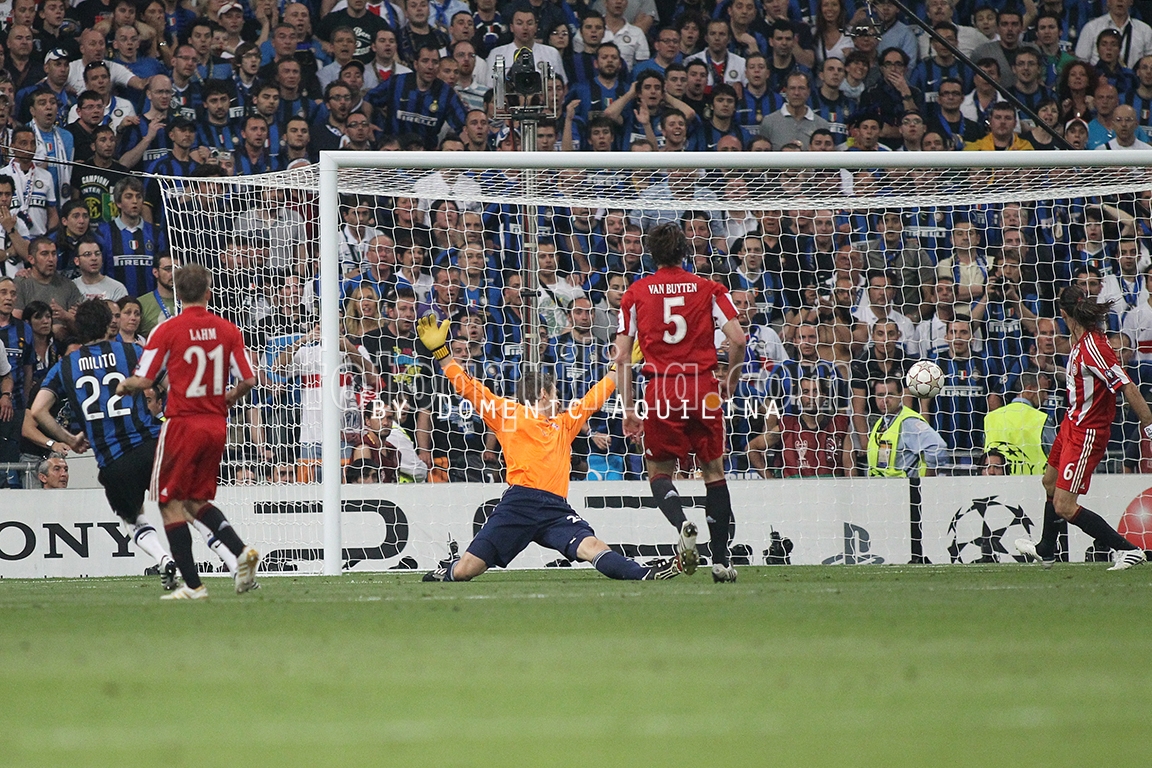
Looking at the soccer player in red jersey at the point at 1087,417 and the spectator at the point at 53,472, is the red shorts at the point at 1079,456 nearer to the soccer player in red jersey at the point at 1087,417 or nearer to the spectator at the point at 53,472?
the soccer player in red jersey at the point at 1087,417

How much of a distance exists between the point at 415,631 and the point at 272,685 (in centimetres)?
165

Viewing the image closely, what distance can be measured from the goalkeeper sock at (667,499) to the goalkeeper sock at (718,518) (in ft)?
0.59

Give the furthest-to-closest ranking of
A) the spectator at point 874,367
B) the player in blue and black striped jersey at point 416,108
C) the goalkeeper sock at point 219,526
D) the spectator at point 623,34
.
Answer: the spectator at point 623,34, the player in blue and black striped jersey at point 416,108, the spectator at point 874,367, the goalkeeper sock at point 219,526

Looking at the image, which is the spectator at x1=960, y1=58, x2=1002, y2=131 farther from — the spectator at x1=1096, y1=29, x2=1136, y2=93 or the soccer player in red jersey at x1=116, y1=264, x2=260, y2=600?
the soccer player in red jersey at x1=116, y1=264, x2=260, y2=600

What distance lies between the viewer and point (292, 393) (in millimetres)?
11594

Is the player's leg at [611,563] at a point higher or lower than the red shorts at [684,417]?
lower

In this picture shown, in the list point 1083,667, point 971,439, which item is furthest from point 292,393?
point 1083,667

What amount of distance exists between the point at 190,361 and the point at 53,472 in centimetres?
455

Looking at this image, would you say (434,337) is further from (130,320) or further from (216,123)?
(216,123)

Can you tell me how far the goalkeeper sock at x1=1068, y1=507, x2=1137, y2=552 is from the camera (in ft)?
33.0

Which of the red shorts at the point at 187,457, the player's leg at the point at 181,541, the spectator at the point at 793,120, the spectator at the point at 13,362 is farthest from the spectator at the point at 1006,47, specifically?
the player's leg at the point at 181,541

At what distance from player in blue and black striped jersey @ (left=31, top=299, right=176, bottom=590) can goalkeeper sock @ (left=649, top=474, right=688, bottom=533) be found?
10.3 feet

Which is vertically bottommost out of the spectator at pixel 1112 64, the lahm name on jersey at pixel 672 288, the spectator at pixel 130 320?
the lahm name on jersey at pixel 672 288

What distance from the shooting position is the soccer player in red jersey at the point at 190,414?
25.8ft
